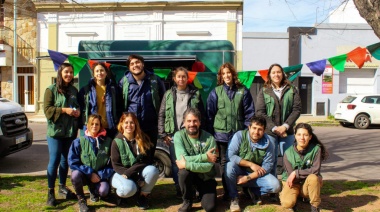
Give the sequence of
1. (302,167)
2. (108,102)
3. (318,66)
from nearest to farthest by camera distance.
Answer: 1. (302,167)
2. (108,102)
3. (318,66)

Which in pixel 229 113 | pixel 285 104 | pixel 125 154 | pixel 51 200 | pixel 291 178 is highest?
pixel 285 104

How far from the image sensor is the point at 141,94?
16.2 feet

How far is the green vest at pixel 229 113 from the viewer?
4918mm

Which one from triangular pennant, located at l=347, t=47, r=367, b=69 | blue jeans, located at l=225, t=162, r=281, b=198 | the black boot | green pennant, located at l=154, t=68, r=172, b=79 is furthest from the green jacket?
triangular pennant, located at l=347, t=47, r=367, b=69

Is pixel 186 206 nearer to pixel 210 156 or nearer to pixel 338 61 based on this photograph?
pixel 210 156

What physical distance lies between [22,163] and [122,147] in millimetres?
4430

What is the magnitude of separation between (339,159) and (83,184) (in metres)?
6.36

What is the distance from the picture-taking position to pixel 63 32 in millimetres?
20266

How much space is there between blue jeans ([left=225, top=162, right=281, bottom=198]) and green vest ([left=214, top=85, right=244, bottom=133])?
1.75ft

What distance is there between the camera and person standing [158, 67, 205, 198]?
4.87 m

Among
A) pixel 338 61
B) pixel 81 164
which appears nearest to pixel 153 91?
pixel 81 164

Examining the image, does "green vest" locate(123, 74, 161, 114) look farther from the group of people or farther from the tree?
the tree

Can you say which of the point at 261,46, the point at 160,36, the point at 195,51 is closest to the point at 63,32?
the point at 160,36

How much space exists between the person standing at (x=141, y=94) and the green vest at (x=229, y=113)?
87 cm
